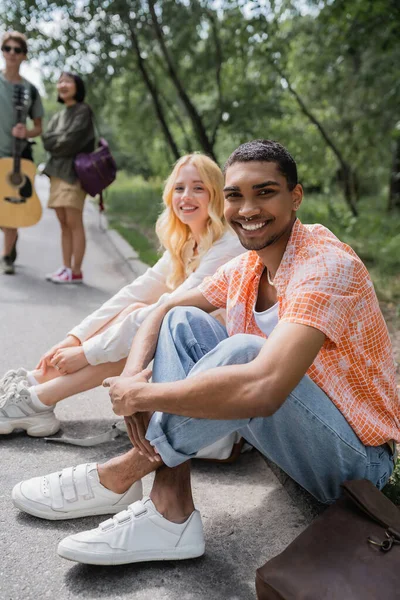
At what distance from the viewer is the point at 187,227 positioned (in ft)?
11.9

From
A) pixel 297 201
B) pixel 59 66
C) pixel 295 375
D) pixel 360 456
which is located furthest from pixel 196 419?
pixel 59 66

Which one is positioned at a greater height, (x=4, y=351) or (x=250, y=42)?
(x=250, y=42)

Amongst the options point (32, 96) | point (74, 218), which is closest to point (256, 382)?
point (74, 218)

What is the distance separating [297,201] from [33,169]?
16.3 ft

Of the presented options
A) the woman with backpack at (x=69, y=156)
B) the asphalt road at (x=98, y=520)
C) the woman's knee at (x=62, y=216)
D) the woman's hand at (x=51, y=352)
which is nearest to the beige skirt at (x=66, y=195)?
the woman with backpack at (x=69, y=156)

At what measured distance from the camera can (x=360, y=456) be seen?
217cm

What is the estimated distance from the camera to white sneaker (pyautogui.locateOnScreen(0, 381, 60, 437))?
3.13m

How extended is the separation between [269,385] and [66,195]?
5.10 metres

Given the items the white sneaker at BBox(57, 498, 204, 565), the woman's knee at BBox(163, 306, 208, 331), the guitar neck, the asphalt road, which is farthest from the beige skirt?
the white sneaker at BBox(57, 498, 204, 565)

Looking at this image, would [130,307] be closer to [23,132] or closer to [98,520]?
[98,520]

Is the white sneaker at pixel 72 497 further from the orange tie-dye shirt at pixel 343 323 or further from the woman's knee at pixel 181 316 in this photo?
the orange tie-dye shirt at pixel 343 323

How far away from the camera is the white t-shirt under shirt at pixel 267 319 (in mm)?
2372

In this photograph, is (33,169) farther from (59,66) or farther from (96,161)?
(59,66)

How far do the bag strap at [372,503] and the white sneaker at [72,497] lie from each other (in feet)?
2.86
